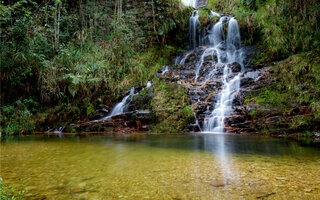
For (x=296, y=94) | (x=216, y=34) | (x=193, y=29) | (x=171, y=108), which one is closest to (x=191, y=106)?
(x=171, y=108)

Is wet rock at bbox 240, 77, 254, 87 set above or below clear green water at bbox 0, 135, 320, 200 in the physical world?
above

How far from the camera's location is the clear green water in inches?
66.3

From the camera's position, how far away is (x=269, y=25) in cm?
796

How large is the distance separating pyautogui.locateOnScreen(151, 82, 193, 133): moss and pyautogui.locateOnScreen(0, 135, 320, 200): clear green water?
3.23 metres

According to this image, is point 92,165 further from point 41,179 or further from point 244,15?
point 244,15

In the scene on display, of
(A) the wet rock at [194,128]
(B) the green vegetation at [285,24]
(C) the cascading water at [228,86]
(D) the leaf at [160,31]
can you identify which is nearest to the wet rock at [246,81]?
(C) the cascading water at [228,86]

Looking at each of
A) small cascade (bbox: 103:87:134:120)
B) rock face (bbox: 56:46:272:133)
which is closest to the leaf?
rock face (bbox: 56:46:272:133)

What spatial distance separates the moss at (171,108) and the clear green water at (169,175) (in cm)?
323

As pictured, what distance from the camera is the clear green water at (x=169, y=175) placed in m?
1.68

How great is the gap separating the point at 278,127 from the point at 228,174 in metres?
4.07

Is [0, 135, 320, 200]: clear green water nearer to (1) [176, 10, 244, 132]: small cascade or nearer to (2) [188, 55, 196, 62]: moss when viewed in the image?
(1) [176, 10, 244, 132]: small cascade

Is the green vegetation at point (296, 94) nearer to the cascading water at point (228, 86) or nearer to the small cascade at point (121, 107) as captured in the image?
the cascading water at point (228, 86)

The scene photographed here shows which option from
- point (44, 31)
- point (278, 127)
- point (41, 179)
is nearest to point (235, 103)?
point (278, 127)

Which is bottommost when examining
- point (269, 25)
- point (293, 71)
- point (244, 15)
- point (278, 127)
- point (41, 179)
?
point (41, 179)
